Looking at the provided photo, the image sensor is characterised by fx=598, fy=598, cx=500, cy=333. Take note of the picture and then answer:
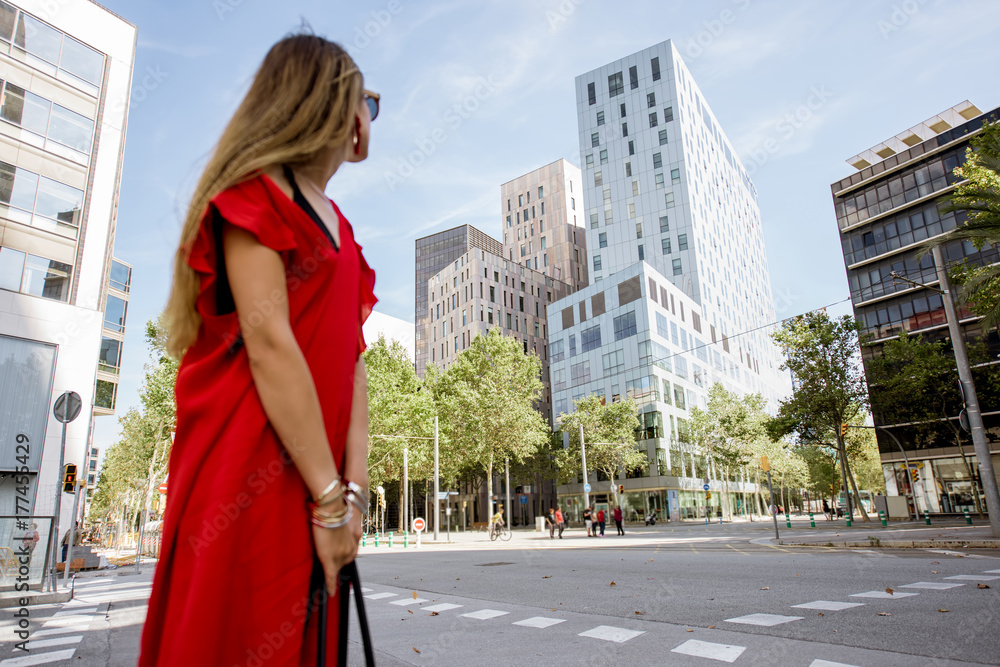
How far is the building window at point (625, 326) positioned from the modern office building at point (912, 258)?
58.4ft

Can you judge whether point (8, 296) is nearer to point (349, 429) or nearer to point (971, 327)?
point (349, 429)

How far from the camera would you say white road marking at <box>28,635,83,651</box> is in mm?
5505

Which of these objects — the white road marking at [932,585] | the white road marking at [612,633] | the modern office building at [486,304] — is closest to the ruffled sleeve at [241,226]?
the white road marking at [612,633]

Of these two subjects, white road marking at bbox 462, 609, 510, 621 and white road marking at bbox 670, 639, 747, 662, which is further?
white road marking at bbox 462, 609, 510, 621

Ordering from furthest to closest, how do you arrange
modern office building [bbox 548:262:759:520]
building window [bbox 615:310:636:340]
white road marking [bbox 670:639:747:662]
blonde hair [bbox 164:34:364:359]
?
building window [bbox 615:310:636:340], modern office building [bbox 548:262:759:520], white road marking [bbox 670:639:747:662], blonde hair [bbox 164:34:364:359]

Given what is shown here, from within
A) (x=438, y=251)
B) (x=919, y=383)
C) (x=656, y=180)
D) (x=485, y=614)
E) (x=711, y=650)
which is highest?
(x=438, y=251)

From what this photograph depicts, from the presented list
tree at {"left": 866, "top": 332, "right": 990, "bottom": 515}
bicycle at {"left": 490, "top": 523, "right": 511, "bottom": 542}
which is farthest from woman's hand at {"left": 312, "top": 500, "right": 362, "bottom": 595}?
tree at {"left": 866, "top": 332, "right": 990, "bottom": 515}

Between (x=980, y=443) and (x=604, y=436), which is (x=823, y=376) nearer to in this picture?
(x=980, y=443)

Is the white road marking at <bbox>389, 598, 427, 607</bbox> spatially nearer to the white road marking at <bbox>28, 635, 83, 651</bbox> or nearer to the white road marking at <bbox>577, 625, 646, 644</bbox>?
the white road marking at <bbox>577, 625, 646, 644</bbox>

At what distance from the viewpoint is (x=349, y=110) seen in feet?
5.39

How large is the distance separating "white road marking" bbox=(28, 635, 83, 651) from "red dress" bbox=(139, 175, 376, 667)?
19.2ft

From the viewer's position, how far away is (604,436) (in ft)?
162

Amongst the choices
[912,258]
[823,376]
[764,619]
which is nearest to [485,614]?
[764,619]

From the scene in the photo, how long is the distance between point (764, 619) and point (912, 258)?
4615 cm
